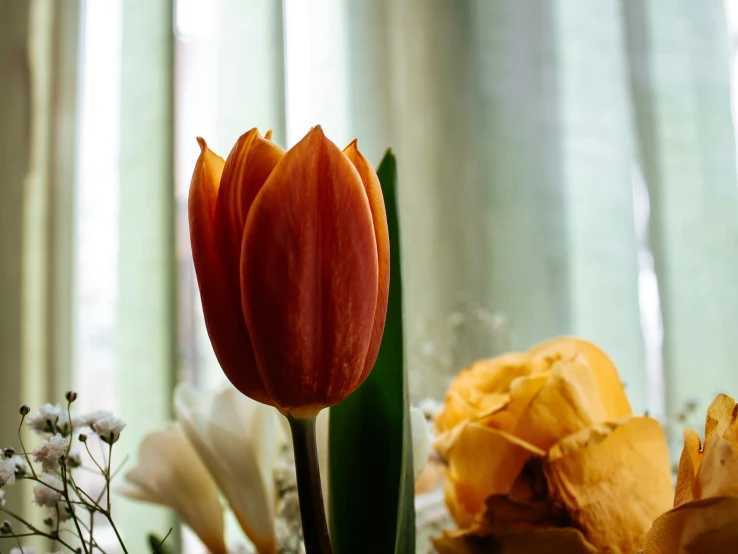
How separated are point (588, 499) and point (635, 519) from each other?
0.02m

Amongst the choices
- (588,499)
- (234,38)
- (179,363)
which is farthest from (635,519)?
(234,38)

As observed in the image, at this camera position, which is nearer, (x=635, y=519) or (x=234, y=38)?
(x=635, y=519)

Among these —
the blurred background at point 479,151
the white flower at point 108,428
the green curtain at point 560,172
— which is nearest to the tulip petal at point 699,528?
the white flower at point 108,428

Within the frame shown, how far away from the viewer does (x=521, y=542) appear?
0.33 m

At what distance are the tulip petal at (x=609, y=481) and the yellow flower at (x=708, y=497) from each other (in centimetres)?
6

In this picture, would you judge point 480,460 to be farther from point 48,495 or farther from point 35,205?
point 35,205

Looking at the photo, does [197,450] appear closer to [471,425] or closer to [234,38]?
[471,425]

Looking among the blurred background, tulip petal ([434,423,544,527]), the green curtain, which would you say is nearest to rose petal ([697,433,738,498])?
tulip petal ([434,423,544,527])

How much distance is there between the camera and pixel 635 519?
0.33 m

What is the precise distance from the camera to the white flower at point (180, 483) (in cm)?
39

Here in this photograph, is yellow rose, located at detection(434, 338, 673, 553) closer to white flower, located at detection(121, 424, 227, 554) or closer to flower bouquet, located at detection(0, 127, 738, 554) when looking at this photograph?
flower bouquet, located at detection(0, 127, 738, 554)

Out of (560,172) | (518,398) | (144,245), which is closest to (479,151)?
(560,172)

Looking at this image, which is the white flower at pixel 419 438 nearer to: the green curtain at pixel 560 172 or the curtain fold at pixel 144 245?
the curtain fold at pixel 144 245

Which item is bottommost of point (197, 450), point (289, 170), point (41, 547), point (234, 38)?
point (41, 547)
